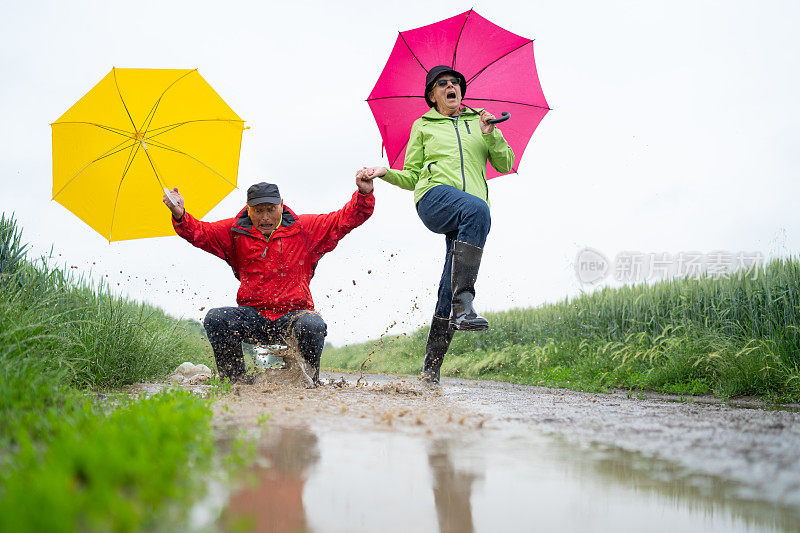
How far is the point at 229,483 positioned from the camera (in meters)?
1.87

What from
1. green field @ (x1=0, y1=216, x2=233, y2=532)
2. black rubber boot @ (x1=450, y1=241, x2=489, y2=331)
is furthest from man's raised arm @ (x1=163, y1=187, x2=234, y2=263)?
black rubber boot @ (x1=450, y1=241, x2=489, y2=331)

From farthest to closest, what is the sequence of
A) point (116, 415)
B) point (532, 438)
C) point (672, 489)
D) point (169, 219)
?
1. point (169, 219)
2. point (532, 438)
3. point (116, 415)
4. point (672, 489)

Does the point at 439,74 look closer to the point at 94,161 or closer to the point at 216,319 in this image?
the point at 216,319

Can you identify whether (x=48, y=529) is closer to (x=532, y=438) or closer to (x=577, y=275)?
(x=532, y=438)

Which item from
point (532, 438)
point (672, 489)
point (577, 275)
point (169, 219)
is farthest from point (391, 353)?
point (672, 489)

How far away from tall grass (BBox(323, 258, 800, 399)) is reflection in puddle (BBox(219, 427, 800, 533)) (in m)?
4.05

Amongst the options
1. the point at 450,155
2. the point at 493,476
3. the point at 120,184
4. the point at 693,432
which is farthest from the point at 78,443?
the point at 120,184

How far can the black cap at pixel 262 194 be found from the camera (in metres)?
5.45

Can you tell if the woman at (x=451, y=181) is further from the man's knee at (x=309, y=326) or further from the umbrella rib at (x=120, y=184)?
the umbrella rib at (x=120, y=184)

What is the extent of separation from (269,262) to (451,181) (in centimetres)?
179

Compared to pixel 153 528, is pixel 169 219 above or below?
above

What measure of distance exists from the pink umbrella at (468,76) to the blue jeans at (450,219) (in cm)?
132

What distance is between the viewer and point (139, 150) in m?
6.18

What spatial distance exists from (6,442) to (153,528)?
1.38m
